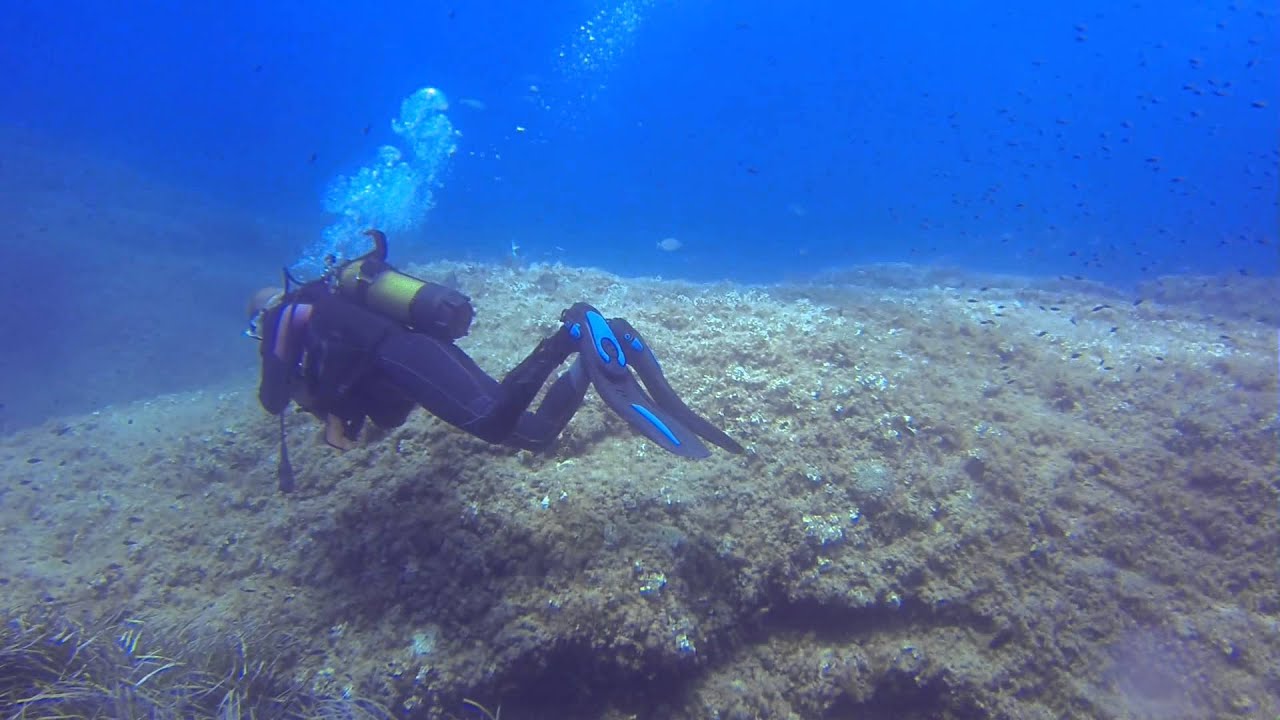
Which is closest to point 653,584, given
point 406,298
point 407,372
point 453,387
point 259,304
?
point 453,387

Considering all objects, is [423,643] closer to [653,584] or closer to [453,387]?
[653,584]

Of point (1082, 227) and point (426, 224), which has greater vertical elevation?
point (1082, 227)

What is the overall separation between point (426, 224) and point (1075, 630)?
4020cm

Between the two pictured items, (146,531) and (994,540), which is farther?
(146,531)

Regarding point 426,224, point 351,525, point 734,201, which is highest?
point 734,201

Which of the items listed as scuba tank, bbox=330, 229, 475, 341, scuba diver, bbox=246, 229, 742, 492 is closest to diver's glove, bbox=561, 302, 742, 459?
scuba diver, bbox=246, 229, 742, 492

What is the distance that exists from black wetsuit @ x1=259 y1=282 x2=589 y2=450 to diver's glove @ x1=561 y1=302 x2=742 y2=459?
47 centimetres

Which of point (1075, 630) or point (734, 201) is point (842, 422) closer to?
point (1075, 630)

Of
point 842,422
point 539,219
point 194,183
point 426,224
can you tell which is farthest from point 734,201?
point 842,422

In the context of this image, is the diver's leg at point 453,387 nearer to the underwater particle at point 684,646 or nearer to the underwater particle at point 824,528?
the underwater particle at point 684,646

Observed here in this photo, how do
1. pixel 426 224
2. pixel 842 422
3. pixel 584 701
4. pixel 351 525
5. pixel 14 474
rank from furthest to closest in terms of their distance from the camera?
pixel 426 224
pixel 14 474
pixel 842 422
pixel 351 525
pixel 584 701

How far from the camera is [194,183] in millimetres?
27609

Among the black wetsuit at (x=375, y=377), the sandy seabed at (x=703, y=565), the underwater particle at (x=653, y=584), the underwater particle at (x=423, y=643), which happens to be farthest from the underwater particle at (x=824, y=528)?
the underwater particle at (x=423, y=643)

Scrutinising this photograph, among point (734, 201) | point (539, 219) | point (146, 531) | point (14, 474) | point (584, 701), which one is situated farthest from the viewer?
point (734, 201)
